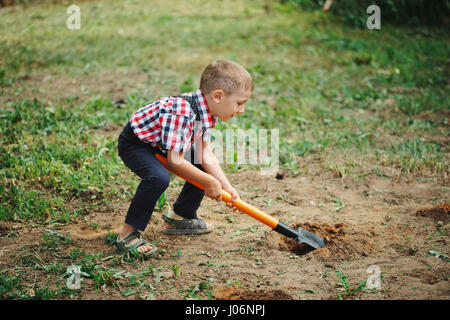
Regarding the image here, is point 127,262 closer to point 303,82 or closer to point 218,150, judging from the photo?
point 218,150

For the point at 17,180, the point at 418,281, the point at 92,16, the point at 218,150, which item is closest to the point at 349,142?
the point at 218,150

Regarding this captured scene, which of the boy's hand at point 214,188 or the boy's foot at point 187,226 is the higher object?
the boy's hand at point 214,188

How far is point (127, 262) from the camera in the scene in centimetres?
274

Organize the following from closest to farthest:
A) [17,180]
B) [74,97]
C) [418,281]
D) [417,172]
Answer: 1. [418,281]
2. [17,180]
3. [417,172]
4. [74,97]

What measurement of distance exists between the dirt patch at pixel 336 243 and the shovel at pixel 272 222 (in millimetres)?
64

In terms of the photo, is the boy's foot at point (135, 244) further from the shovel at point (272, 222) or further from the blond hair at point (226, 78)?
the blond hair at point (226, 78)

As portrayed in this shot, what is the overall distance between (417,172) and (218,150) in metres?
1.80

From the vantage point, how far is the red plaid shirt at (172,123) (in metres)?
2.54

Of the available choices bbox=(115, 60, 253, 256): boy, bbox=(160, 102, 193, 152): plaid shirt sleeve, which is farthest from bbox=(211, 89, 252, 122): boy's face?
bbox=(160, 102, 193, 152): plaid shirt sleeve

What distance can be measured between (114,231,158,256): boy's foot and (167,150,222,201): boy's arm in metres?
0.51

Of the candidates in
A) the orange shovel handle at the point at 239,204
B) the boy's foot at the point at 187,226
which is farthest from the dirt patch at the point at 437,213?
the boy's foot at the point at 187,226

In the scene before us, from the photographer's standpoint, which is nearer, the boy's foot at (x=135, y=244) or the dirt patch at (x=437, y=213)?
the boy's foot at (x=135, y=244)

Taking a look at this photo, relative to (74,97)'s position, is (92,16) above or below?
above

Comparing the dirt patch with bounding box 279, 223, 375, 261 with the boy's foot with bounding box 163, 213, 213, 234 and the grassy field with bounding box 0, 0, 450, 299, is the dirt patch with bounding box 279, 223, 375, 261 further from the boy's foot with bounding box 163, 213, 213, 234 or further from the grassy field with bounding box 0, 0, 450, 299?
the grassy field with bounding box 0, 0, 450, 299
